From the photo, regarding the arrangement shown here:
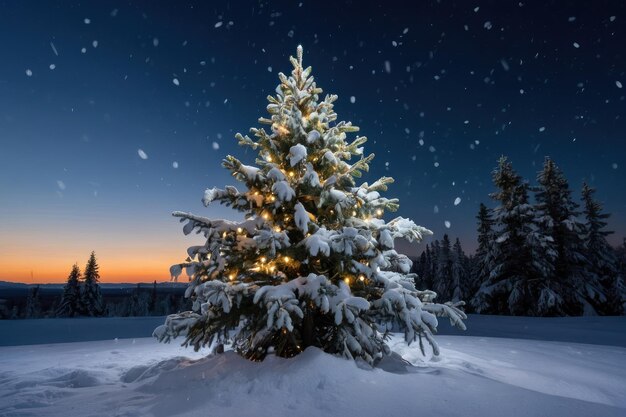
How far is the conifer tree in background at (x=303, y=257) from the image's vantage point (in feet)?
18.2

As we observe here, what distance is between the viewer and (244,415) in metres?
4.06

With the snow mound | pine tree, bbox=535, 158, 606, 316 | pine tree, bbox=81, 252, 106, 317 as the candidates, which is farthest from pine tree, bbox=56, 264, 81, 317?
pine tree, bbox=535, 158, 606, 316

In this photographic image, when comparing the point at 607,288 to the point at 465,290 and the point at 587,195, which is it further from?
the point at 465,290

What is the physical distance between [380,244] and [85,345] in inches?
420

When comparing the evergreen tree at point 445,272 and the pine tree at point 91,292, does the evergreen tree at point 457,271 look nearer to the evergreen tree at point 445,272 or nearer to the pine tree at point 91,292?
the evergreen tree at point 445,272

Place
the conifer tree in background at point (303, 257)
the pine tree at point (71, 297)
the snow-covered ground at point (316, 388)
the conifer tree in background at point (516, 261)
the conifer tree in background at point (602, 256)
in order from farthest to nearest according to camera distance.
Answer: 1. the pine tree at point (71, 297)
2. the conifer tree in background at point (602, 256)
3. the conifer tree in background at point (516, 261)
4. the conifer tree in background at point (303, 257)
5. the snow-covered ground at point (316, 388)

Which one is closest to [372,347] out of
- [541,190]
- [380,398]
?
[380,398]

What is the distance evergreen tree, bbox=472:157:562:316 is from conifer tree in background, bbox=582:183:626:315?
6.14 meters

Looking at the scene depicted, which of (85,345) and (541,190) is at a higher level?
(541,190)

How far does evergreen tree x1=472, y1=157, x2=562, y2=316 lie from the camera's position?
20.6m

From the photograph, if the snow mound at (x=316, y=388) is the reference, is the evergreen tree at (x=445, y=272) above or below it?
above

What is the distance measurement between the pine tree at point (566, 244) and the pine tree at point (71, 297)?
5236cm

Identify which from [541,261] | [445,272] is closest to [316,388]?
[541,261]

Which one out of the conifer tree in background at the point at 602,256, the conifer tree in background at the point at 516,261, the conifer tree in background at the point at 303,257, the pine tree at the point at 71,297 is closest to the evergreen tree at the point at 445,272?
the conifer tree in background at the point at 602,256
